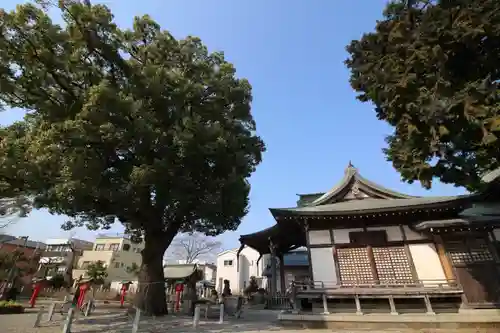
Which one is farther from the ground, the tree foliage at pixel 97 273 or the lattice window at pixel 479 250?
the tree foliage at pixel 97 273

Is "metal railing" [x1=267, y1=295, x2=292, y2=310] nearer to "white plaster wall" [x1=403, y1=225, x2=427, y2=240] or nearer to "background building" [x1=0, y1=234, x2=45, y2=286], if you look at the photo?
"white plaster wall" [x1=403, y1=225, x2=427, y2=240]

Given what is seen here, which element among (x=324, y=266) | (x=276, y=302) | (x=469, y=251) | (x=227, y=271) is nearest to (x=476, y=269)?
(x=469, y=251)

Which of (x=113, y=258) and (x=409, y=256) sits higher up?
(x=113, y=258)

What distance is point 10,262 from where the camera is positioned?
1035 inches

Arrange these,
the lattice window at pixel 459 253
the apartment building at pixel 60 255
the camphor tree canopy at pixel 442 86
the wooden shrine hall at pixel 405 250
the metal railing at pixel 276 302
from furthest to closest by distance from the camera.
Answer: the apartment building at pixel 60 255 → the metal railing at pixel 276 302 → the lattice window at pixel 459 253 → the wooden shrine hall at pixel 405 250 → the camphor tree canopy at pixel 442 86

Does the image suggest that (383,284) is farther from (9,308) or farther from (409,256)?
(9,308)

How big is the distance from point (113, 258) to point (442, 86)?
5133 cm

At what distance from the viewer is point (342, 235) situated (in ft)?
45.4

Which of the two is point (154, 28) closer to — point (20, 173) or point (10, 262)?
point (20, 173)

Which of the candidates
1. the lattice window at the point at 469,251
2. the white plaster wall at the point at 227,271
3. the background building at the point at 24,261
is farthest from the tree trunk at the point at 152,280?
the white plaster wall at the point at 227,271

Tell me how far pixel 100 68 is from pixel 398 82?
13959 millimetres

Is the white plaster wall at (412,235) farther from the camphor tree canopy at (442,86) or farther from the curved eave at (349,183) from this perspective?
the camphor tree canopy at (442,86)

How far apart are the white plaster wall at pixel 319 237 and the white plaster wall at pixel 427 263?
12.8ft

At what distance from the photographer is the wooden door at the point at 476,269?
36.0 ft
